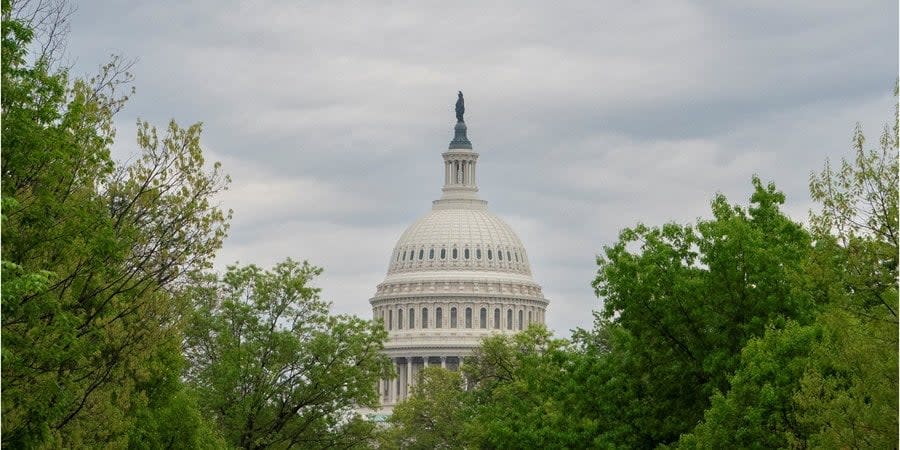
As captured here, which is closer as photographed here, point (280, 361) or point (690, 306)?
point (690, 306)

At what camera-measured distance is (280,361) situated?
228 ft

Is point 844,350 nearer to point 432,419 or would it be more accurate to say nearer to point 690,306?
point 690,306

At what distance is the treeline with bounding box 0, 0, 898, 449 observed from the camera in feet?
114

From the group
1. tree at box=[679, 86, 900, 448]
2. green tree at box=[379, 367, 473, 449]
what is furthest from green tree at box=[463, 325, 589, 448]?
green tree at box=[379, 367, 473, 449]

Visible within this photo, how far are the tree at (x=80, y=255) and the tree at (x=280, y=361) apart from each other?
19.5 meters

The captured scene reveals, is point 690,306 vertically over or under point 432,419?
under

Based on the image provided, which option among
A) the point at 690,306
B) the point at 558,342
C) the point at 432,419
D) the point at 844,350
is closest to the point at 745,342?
the point at 690,306

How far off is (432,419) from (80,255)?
9090 centimetres

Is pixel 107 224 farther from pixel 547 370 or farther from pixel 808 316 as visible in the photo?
pixel 547 370

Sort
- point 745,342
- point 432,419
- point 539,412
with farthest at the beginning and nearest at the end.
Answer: point 432,419 < point 539,412 < point 745,342

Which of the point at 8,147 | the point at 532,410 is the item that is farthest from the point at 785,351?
the point at 532,410

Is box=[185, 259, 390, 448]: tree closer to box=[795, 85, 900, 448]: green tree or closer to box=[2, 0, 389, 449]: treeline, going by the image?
box=[2, 0, 389, 449]: treeline

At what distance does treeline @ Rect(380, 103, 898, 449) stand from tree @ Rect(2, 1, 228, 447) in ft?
37.7

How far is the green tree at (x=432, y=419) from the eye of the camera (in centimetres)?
11969
